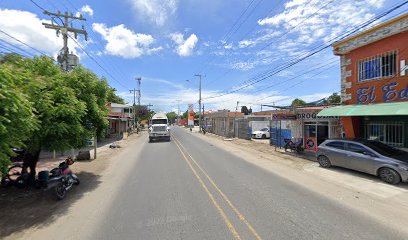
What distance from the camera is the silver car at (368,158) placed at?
334 inches

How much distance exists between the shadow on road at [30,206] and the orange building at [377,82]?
12038 mm

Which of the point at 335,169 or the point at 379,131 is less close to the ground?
the point at 379,131

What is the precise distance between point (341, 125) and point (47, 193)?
14954mm

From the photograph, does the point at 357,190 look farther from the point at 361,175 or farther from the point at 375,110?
the point at 375,110

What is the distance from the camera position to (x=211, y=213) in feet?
19.1

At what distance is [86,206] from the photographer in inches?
260

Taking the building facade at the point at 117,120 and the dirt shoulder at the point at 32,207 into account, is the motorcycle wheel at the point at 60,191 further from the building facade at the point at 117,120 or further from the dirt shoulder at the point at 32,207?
the building facade at the point at 117,120

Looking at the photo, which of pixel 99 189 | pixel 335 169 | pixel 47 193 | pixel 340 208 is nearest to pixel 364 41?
pixel 335 169

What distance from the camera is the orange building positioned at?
10531 mm

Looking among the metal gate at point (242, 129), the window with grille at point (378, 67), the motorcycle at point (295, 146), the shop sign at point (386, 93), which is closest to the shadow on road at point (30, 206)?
the motorcycle at point (295, 146)

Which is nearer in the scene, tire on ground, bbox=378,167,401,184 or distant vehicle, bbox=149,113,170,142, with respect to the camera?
tire on ground, bbox=378,167,401,184

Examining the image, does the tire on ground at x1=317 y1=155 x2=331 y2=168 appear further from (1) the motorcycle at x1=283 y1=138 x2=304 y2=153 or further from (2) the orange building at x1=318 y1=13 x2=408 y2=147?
(1) the motorcycle at x1=283 y1=138 x2=304 y2=153

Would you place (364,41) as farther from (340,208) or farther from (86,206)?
(86,206)

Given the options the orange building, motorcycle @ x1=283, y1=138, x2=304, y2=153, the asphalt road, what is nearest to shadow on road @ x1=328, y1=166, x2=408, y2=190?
the orange building
